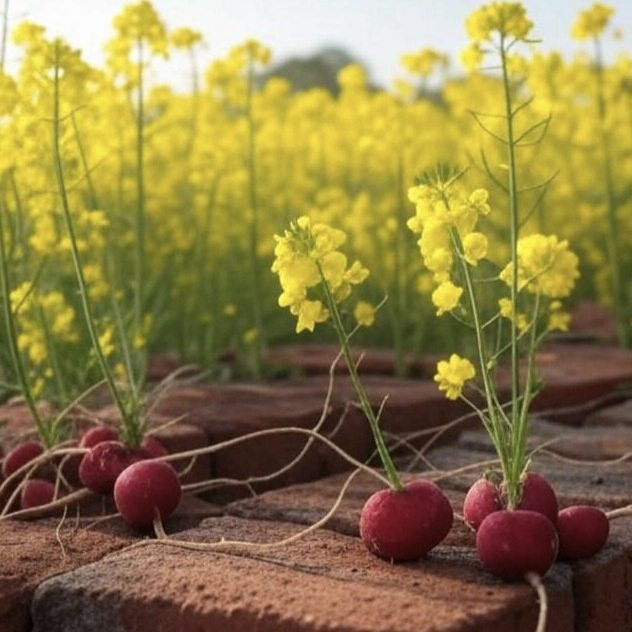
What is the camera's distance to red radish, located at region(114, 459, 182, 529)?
220cm

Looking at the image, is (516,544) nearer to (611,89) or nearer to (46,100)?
(46,100)

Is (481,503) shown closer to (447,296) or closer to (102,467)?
(447,296)

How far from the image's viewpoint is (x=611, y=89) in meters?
5.36

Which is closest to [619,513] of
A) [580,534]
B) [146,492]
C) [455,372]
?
[580,534]

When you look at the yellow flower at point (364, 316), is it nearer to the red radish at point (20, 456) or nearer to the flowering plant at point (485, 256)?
the flowering plant at point (485, 256)

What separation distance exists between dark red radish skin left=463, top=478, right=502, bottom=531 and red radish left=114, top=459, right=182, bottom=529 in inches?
18.6

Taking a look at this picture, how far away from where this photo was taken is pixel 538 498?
1.96m

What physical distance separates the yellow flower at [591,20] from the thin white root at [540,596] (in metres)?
2.45

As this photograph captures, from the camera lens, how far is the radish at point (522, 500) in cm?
196

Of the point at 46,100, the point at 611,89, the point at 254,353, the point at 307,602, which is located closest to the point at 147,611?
the point at 307,602

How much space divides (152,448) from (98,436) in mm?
104

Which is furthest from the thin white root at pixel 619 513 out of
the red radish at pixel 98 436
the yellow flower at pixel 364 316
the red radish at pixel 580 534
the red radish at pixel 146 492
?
the red radish at pixel 98 436

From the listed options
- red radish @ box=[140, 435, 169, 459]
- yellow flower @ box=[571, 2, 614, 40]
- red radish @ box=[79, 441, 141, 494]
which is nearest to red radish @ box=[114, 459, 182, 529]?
red radish @ box=[79, 441, 141, 494]

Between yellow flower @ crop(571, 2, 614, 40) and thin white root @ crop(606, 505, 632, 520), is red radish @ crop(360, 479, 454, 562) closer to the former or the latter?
thin white root @ crop(606, 505, 632, 520)
